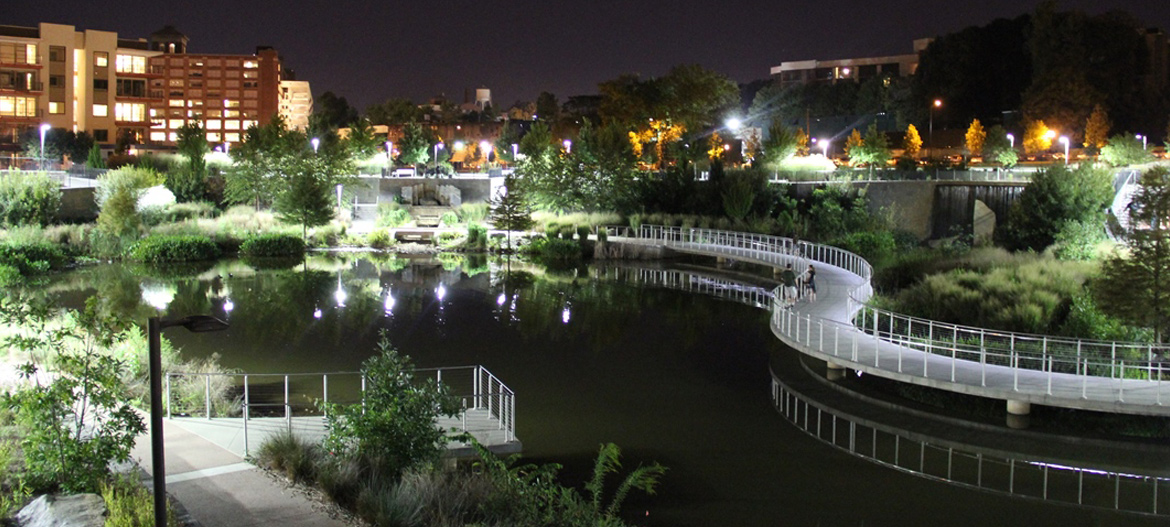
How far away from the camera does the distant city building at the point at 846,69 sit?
12000 centimetres

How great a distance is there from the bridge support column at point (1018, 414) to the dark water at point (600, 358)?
315cm

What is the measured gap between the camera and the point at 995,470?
15.7 m

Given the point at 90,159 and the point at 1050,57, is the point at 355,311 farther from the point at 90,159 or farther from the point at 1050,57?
the point at 1050,57

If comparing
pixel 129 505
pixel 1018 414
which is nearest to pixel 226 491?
pixel 129 505

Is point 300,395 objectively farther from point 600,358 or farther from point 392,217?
point 392,217

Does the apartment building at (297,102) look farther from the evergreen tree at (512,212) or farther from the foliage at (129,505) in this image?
the foliage at (129,505)

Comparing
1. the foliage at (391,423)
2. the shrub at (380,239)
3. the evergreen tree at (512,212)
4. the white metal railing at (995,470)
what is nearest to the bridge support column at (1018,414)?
the white metal railing at (995,470)

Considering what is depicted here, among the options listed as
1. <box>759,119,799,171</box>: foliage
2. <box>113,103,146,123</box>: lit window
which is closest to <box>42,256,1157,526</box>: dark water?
<box>759,119,799,171</box>: foliage

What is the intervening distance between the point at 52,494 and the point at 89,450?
1.80ft

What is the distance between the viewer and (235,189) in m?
56.2

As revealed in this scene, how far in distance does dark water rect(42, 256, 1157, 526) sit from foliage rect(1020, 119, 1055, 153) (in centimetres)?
3603

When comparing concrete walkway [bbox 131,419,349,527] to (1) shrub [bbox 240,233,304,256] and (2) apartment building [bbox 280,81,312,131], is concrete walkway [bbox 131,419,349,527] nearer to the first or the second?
(1) shrub [bbox 240,233,304,256]

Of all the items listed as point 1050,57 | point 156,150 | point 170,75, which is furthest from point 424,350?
point 170,75

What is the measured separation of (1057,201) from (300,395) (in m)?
27.0
